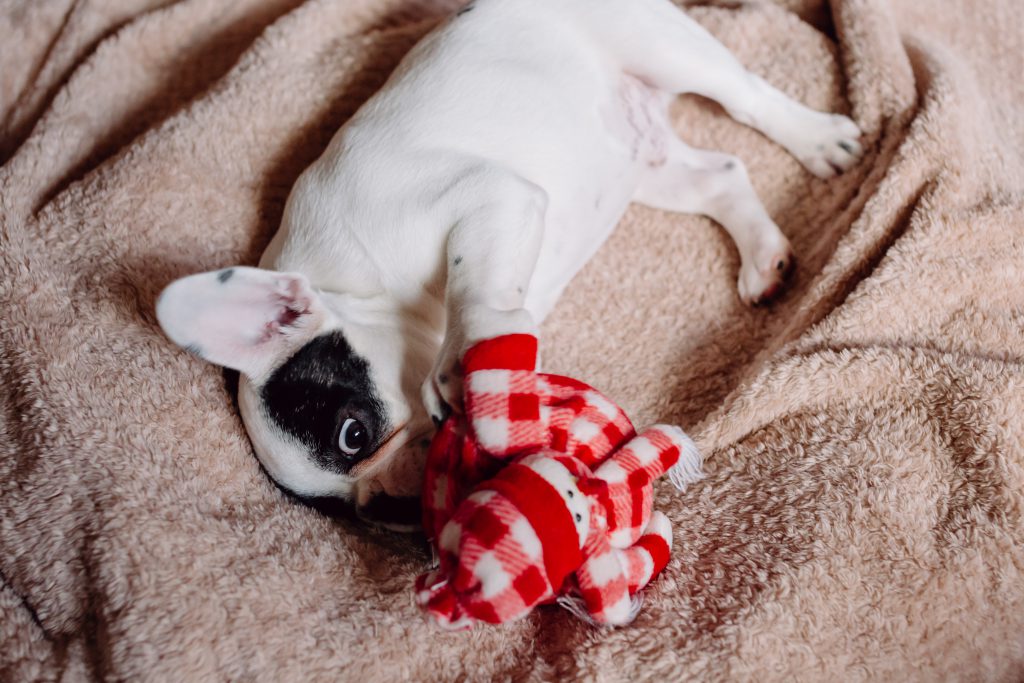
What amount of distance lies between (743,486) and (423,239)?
0.82 meters

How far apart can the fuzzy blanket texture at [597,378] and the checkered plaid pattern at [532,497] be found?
13 centimetres

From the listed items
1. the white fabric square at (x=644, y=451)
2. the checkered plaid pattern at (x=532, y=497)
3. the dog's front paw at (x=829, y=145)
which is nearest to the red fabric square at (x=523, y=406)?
the checkered plaid pattern at (x=532, y=497)

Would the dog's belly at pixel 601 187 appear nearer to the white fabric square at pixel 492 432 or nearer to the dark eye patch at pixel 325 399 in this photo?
the dark eye patch at pixel 325 399

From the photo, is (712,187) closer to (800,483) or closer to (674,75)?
(674,75)

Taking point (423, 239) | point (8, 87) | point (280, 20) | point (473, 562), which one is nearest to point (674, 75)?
point (423, 239)

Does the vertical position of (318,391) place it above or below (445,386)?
below

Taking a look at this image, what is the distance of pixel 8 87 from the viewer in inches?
97.1

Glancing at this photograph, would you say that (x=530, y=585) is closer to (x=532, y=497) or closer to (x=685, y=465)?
(x=532, y=497)

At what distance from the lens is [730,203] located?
2.28 metres

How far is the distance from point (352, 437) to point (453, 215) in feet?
1.68

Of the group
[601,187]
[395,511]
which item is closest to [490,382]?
[395,511]

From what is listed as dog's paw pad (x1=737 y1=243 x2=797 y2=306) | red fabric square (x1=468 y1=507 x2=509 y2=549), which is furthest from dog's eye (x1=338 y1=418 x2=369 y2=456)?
dog's paw pad (x1=737 y1=243 x2=797 y2=306)

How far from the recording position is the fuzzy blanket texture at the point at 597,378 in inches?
55.1

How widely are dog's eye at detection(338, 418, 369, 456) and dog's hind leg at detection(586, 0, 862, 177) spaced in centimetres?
126
